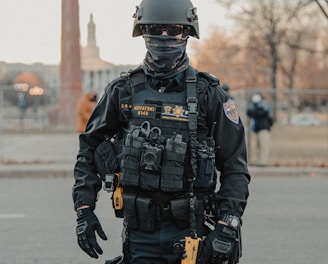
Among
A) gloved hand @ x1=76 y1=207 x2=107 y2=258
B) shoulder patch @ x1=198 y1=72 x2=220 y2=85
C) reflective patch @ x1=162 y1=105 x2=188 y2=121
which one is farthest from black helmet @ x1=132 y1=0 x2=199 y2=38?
gloved hand @ x1=76 y1=207 x2=107 y2=258

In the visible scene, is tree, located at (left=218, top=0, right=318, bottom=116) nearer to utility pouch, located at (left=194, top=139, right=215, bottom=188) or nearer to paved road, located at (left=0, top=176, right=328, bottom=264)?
paved road, located at (left=0, top=176, right=328, bottom=264)

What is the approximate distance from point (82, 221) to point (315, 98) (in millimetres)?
13495

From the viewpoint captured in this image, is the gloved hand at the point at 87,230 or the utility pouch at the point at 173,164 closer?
the utility pouch at the point at 173,164

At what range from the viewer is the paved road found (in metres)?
6.50

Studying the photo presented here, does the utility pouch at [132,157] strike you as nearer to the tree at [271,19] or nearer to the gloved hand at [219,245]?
the gloved hand at [219,245]

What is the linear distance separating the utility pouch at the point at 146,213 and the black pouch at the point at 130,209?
0.02m

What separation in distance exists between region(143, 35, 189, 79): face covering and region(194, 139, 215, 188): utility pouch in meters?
0.36

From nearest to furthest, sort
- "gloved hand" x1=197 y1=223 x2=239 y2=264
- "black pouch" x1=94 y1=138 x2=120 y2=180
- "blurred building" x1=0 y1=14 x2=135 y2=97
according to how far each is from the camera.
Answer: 1. "gloved hand" x1=197 y1=223 x2=239 y2=264
2. "black pouch" x1=94 y1=138 x2=120 y2=180
3. "blurred building" x1=0 y1=14 x2=135 y2=97

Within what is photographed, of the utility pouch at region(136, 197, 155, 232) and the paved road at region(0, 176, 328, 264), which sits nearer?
the utility pouch at region(136, 197, 155, 232)

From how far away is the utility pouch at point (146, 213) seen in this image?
3.12 meters

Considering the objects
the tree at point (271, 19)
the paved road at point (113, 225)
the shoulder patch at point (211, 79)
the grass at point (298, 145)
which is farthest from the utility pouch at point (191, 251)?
the tree at point (271, 19)

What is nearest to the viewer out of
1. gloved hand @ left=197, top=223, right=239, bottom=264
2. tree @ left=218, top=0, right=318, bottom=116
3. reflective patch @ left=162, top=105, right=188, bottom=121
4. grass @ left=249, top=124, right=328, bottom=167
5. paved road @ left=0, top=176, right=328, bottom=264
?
gloved hand @ left=197, top=223, right=239, bottom=264

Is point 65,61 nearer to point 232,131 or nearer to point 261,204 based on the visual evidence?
point 261,204

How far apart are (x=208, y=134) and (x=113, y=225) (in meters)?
4.81
